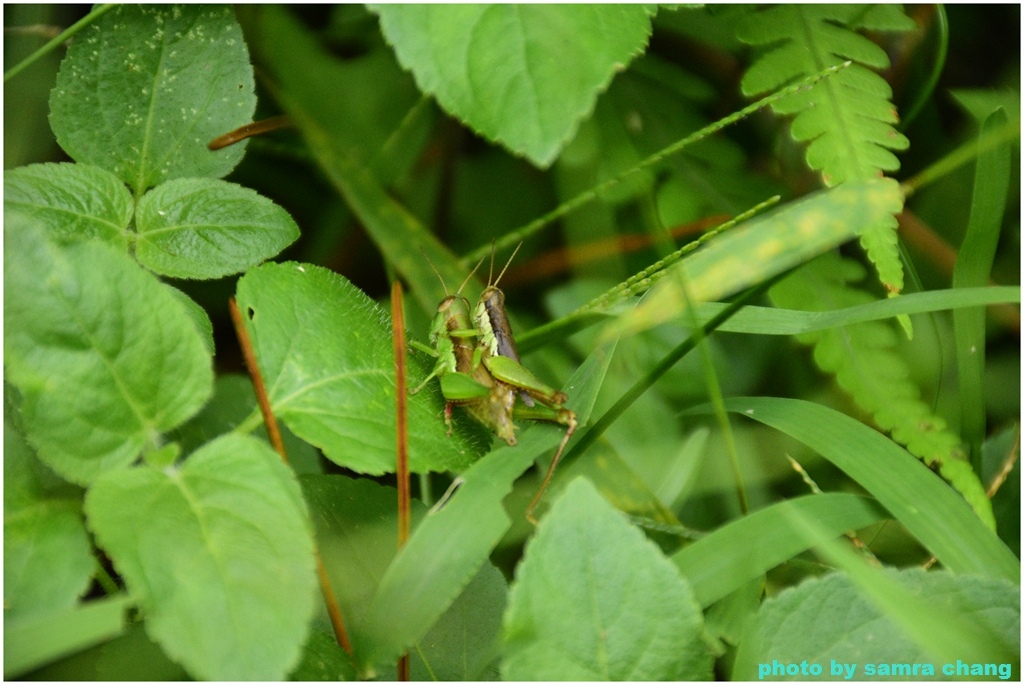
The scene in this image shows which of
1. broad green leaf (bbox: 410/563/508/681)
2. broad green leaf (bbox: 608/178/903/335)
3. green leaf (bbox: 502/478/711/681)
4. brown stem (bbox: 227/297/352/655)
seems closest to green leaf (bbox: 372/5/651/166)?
broad green leaf (bbox: 608/178/903/335)

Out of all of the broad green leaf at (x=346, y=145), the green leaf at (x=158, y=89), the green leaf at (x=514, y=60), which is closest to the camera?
the green leaf at (x=514, y=60)

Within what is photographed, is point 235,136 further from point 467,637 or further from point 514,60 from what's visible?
point 467,637

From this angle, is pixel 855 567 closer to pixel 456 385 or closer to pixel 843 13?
pixel 456 385

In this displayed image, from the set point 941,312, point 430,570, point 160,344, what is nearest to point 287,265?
point 160,344

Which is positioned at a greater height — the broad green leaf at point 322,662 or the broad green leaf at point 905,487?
the broad green leaf at point 905,487

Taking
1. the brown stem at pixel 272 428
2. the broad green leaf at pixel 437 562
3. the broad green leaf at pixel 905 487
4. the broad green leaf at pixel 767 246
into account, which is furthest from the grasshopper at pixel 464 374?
the broad green leaf at pixel 905 487

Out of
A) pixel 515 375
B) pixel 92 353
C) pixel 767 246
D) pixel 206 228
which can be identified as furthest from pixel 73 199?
pixel 767 246

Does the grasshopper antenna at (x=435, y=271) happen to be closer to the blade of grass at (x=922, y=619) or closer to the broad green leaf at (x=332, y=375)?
the broad green leaf at (x=332, y=375)
